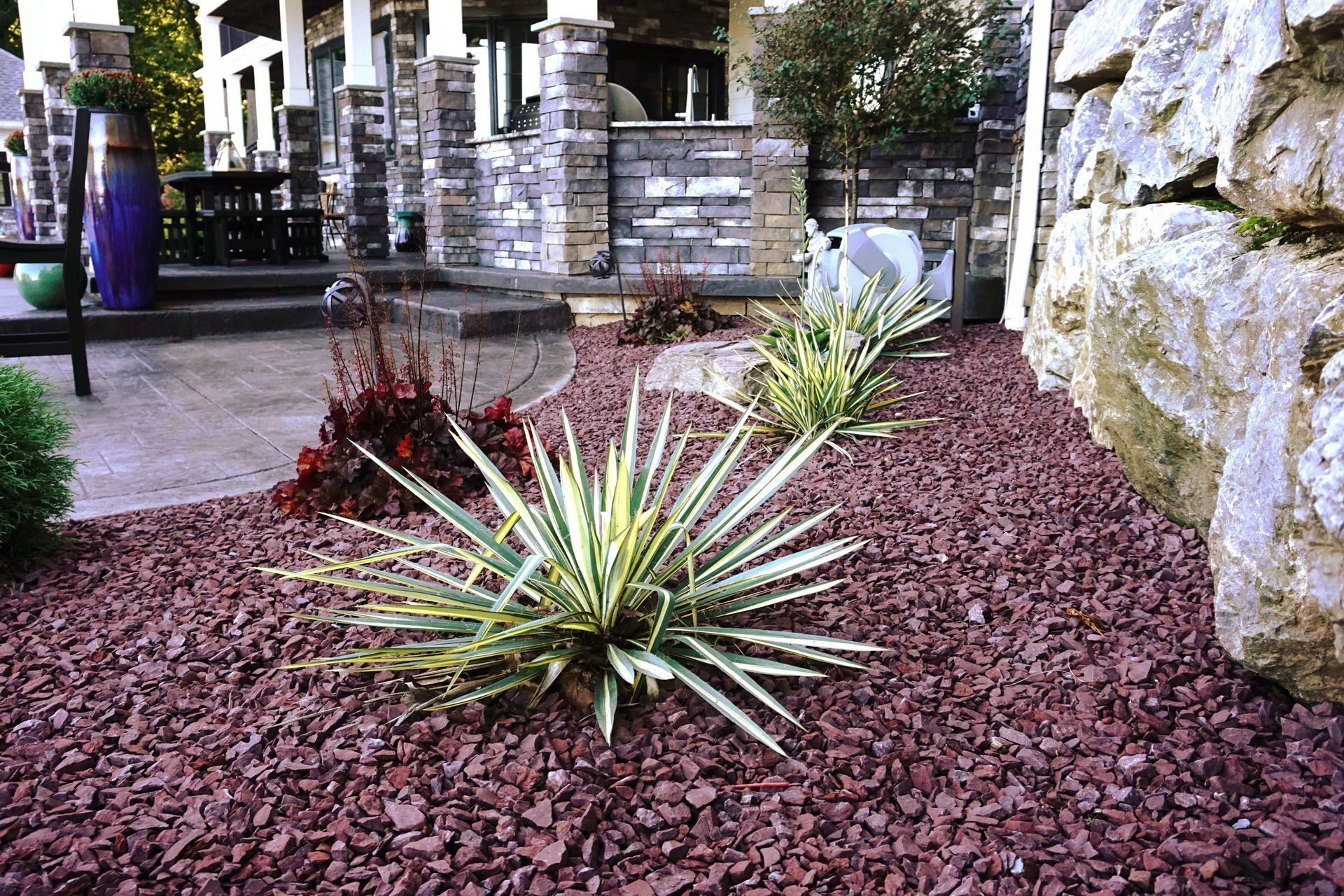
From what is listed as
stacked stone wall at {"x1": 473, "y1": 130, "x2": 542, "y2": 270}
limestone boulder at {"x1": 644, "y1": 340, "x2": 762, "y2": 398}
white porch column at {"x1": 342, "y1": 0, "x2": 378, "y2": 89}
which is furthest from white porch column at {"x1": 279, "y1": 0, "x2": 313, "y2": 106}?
limestone boulder at {"x1": 644, "y1": 340, "x2": 762, "y2": 398}

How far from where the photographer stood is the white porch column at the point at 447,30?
379 inches

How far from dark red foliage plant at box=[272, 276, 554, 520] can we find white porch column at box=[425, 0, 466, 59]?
23.1 ft

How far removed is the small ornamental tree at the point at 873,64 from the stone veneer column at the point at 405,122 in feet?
21.3

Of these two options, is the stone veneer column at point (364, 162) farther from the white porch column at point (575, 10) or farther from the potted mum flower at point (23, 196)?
the potted mum flower at point (23, 196)

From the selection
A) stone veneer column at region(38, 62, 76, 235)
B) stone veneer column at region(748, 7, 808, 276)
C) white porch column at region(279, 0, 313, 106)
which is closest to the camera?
stone veneer column at region(748, 7, 808, 276)

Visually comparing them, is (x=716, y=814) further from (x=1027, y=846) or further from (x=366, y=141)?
(x=366, y=141)

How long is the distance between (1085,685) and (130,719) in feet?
6.42

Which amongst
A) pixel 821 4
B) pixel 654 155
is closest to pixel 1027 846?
pixel 821 4

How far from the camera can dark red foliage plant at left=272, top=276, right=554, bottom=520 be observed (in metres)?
3.33

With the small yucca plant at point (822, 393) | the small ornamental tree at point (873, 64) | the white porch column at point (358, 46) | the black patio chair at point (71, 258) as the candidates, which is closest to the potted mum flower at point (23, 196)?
the white porch column at point (358, 46)

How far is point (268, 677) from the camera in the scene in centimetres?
223

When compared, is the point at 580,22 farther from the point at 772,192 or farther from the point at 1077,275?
the point at 1077,275

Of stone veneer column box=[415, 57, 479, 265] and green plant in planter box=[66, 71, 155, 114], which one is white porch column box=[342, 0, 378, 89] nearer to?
stone veneer column box=[415, 57, 479, 265]

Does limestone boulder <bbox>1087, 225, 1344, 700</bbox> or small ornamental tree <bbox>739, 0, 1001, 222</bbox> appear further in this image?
small ornamental tree <bbox>739, 0, 1001, 222</bbox>
